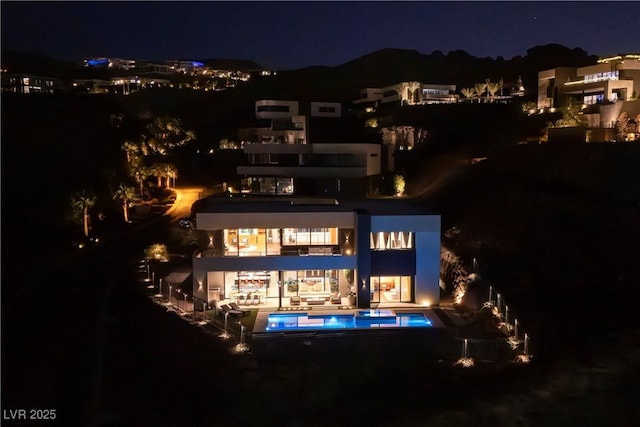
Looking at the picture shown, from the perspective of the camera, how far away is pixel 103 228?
3209cm

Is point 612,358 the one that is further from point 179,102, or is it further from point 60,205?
point 179,102

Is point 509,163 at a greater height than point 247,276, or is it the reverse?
point 509,163

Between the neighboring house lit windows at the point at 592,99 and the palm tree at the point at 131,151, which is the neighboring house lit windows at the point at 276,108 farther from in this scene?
the neighboring house lit windows at the point at 592,99

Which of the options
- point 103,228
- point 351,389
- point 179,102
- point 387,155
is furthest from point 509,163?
point 179,102

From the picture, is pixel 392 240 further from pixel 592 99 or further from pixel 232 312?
pixel 592 99

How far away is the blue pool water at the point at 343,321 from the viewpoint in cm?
1805

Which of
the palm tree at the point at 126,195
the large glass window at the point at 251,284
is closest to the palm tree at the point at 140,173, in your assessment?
the palm tree at the point at 126,195

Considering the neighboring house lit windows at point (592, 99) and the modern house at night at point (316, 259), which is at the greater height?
the neighboring house lit windows at point (592, 99)

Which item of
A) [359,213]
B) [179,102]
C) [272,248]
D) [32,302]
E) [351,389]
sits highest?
[179,102]

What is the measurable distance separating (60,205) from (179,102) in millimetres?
45868

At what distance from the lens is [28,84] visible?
199ft

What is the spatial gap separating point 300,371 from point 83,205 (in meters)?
18.5

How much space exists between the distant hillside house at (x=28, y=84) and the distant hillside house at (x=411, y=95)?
34194 mm

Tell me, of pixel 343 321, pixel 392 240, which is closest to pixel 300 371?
pixel 343 321
